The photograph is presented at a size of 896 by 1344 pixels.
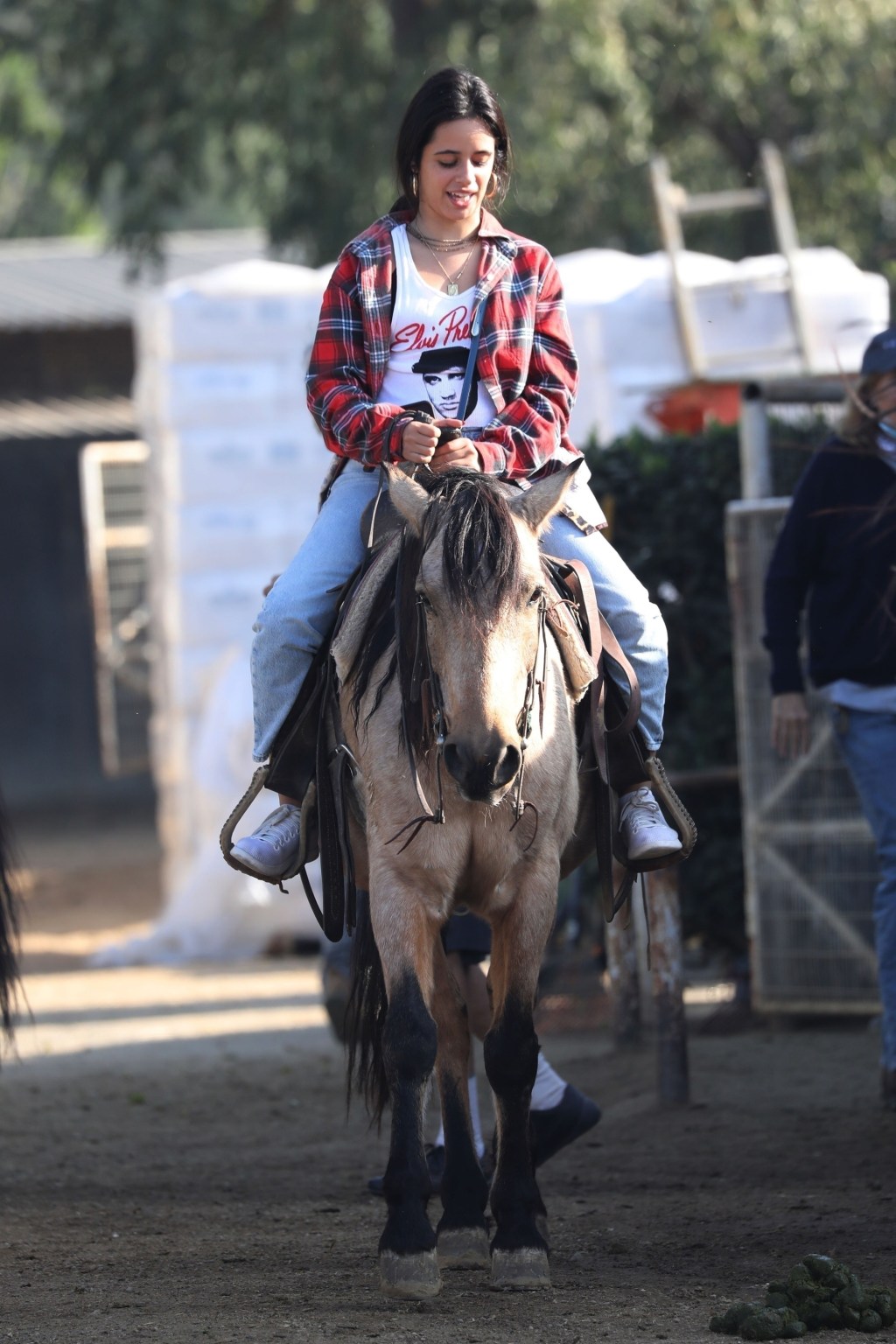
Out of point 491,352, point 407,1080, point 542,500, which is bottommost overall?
point 407,1080

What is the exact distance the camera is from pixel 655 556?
26.1 ft

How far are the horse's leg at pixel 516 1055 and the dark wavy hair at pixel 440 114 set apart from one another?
6.36ft

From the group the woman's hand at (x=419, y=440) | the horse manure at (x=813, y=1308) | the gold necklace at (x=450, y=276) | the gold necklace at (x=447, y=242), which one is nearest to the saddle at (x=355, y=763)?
the woman's hand at (x=419, y=440)

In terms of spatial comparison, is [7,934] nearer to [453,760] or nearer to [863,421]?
[453,760]

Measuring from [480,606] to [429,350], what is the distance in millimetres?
1075

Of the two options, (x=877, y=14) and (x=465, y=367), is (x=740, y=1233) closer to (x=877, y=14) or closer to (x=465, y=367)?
(x=465, y=367)

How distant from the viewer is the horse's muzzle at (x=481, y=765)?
3797 millimetres

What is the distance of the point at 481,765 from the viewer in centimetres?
379

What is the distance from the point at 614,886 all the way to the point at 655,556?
2517 millimetres

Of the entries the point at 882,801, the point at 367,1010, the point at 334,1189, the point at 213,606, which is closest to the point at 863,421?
the point at 882,801

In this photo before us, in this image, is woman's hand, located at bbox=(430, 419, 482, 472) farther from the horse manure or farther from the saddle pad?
the horse manure

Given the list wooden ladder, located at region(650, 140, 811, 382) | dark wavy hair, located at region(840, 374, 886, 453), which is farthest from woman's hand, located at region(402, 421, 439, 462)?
wooden ladder, located at region(650, 140, 811, 382)

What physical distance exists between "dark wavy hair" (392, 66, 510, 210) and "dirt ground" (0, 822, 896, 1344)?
2.78 m

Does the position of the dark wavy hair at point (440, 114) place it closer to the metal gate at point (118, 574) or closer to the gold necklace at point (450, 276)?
the gold necklace at point (450, 276)
